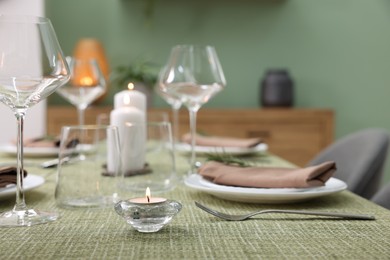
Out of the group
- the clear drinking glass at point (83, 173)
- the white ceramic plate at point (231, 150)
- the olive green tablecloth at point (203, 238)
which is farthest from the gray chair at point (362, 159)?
the clear drinking glass at point (83, 173)

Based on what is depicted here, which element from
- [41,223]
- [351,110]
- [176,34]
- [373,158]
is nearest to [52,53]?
[41,223]

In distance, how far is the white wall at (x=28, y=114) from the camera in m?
3.53

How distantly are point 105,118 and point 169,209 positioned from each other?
2.67 feet

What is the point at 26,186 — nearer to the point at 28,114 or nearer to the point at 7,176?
the point at 7,176

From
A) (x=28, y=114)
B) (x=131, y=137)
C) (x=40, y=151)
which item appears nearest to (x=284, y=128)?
(x=28, y=114)

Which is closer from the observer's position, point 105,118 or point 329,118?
point 105,118

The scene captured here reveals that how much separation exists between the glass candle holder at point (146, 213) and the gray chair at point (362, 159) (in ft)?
2.84

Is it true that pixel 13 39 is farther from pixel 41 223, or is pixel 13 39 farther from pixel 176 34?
pixel 176 34

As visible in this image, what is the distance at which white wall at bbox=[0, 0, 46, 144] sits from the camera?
3531 millimetres

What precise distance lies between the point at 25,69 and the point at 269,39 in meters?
3.30

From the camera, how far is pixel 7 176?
1.02 metres

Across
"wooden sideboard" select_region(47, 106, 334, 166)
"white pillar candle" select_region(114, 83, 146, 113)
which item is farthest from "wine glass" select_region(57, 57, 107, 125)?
"wooden sideboard" select_region(47, 106, 334, 166)

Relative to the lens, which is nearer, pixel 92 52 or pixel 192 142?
pixel 192 142

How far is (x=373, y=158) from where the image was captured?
5.27ft
